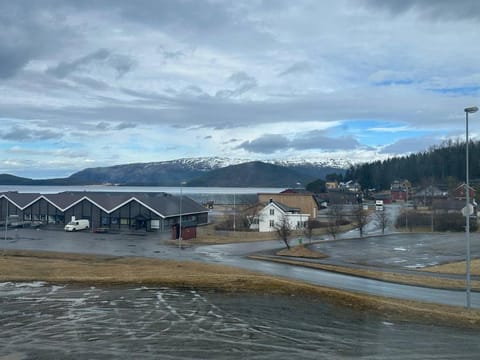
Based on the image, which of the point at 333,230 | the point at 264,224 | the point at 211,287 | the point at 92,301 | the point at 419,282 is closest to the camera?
the point at 92,301

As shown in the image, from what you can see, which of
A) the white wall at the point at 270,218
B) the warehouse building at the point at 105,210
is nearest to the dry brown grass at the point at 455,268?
the warehouse building at the point at 105,210

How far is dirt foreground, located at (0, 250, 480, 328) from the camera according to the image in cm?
1644

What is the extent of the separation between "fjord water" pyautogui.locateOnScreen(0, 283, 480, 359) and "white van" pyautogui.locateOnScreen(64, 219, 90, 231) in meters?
39.6

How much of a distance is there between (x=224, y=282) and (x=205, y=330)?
7573 mm

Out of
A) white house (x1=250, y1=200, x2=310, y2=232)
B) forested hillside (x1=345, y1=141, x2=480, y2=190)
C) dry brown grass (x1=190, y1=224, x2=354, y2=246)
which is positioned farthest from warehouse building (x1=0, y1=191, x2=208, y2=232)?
forested hillside (x1=345, y1=141, x2=480, y2=190)

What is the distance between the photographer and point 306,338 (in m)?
12.8

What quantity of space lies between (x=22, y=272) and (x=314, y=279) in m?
15.2

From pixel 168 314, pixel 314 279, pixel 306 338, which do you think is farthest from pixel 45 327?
pixel 314 279

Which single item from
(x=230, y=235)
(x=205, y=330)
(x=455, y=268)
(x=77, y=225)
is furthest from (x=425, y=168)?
(x=205, y=330)

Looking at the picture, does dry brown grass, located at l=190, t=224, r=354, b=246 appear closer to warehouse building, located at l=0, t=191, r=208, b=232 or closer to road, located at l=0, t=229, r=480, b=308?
warehouse building, located at l=0, t=191, r=208, b=232

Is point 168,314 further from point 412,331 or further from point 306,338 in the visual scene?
point 412,331

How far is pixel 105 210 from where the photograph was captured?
58.0 metres

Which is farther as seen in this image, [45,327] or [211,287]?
[211,287]

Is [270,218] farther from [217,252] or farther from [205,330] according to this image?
[205,330]
